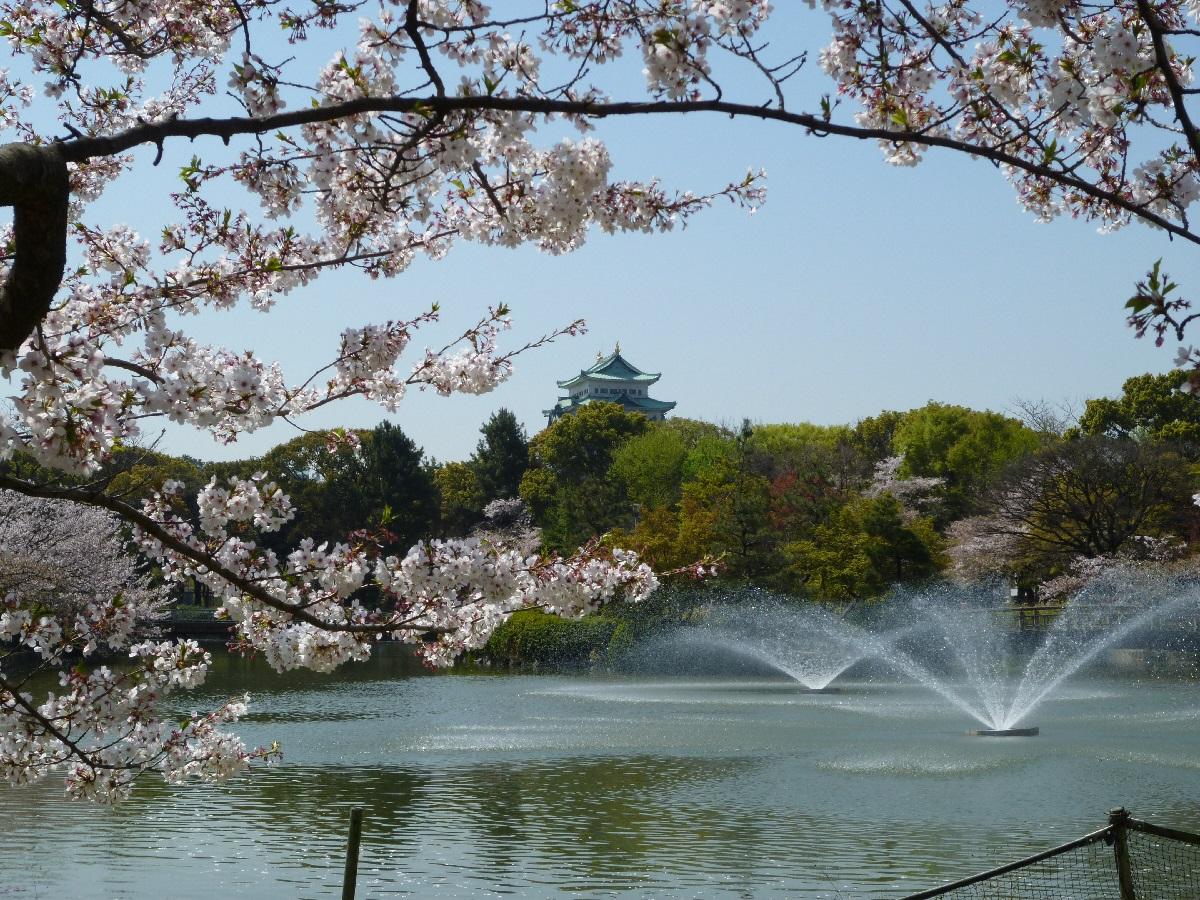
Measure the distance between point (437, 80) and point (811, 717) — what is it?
55.3ft

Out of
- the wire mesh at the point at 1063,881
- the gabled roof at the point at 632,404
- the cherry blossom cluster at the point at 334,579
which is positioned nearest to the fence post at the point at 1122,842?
the wire mesh at the point at 1063,881

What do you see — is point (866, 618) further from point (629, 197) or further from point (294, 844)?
point (629, 197)

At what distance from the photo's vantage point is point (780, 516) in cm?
3481

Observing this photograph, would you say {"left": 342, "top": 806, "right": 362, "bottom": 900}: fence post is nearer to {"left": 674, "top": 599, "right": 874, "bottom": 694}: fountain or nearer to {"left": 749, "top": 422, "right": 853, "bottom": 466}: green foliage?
{"left": 674, "top": 599, "right": 874, "bottom": 694}: fountain

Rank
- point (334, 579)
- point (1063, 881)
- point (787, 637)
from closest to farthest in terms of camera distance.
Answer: point (334, 579) → point (1063, 881) → point (787, 637)

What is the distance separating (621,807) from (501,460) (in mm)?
48443

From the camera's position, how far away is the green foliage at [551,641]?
3222cm

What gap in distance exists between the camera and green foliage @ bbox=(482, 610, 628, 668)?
3222 centimetres

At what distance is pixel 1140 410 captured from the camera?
52.5m

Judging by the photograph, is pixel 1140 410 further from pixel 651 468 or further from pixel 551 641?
pixel 551 641

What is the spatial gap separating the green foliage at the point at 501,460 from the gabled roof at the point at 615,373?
27926mm

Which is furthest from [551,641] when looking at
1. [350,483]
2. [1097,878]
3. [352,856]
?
[352,856]

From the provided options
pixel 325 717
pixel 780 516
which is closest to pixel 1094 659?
pixel 780 516

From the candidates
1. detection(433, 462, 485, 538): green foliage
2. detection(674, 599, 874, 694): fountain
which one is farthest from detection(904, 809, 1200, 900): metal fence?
detection(433, 462, 485, 538): green foliage
